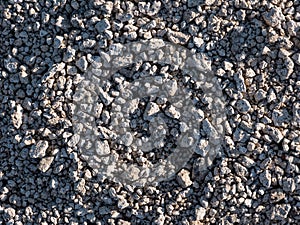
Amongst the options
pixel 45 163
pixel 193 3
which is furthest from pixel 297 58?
pixel 45 163

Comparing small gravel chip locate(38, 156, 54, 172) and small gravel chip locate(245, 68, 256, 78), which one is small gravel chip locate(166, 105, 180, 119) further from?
small gravel chip locate(38, 156, 54, 172)

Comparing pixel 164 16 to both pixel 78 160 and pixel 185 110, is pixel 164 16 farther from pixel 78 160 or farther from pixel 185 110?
pixel 78 160

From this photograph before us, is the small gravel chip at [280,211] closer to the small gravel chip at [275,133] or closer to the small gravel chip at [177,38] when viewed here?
the small gravel chip at [275,133]

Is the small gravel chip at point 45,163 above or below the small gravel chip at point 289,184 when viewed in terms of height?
below

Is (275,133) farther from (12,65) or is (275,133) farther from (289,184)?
(12,65)

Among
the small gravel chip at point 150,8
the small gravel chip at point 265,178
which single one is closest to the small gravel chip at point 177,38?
the small gravel chip at point 150,8

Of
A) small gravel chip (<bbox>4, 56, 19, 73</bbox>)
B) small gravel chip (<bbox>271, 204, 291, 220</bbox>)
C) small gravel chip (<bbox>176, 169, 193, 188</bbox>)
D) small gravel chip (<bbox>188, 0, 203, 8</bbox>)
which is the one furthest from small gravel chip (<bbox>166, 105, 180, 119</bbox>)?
small gravel chip (<bbox>4, 56, 19, 73</bbox>)
